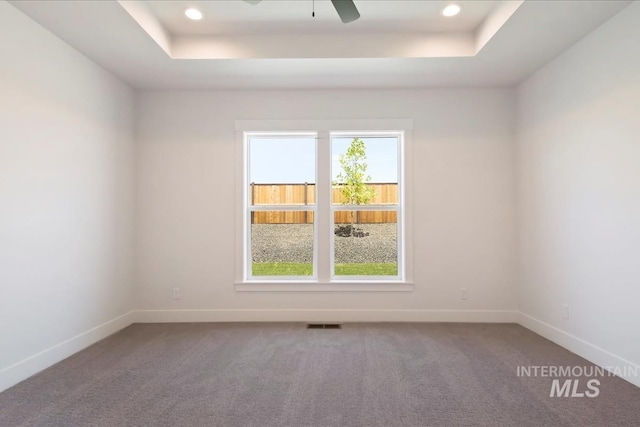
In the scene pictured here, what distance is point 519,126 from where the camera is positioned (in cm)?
386

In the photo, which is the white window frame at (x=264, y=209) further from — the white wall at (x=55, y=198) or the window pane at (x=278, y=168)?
the white wall at (x=55, y=198)

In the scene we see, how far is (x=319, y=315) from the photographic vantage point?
3.95 meters

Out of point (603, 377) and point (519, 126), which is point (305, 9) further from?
point (603, 377)

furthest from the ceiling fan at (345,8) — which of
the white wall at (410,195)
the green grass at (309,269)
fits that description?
the green grass at (309,269)

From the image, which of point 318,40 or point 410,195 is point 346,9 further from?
point 410,195

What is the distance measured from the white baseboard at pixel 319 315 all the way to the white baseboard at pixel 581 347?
0.30 metres

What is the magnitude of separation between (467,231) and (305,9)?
292cm

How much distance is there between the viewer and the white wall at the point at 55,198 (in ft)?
8.07

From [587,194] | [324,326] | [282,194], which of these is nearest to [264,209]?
[282,194]

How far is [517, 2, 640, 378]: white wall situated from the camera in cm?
251

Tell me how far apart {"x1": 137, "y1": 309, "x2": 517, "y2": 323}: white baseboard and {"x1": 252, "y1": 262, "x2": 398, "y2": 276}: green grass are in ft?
1.47

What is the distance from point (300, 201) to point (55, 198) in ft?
7.92

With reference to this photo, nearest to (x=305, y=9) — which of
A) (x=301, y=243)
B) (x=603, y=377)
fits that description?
(x=301, y=243)

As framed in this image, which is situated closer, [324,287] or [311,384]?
[311,384]
